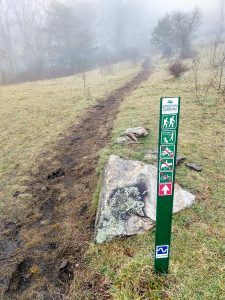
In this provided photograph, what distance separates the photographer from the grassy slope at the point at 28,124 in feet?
22.2

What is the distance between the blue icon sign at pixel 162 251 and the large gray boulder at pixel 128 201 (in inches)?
38.1

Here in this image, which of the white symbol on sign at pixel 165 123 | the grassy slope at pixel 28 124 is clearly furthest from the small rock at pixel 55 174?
the white symbol on sign at pixel 165 123

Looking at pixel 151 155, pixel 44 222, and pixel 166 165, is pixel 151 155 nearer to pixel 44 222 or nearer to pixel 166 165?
pixel 44 222

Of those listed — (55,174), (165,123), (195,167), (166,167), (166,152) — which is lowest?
(55,174)

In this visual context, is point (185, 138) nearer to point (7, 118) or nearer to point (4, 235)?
point (4, 235)

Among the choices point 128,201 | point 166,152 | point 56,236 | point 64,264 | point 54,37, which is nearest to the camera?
point 166,152

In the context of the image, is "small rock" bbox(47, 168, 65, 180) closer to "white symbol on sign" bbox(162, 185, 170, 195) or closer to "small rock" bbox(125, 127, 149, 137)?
"small rock" bbox(125, 127, 149, 137)

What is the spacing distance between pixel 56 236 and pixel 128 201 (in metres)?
1.27

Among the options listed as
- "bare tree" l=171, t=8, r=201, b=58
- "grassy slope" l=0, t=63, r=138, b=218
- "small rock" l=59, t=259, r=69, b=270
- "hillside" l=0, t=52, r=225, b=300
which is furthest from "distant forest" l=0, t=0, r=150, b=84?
"small rock" l=59, t=259, r=69, b=270

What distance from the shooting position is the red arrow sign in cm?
276

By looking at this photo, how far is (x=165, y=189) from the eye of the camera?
9.10 ft

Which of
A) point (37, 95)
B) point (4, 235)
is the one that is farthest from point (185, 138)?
point (37, 95)

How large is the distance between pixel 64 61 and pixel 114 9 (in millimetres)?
24767

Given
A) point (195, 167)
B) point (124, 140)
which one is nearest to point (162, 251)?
point (195, 167)
